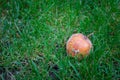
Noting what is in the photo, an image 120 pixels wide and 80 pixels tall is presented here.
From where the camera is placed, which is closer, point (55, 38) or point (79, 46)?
point (79, 46)

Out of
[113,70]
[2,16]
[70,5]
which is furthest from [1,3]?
[113,70]

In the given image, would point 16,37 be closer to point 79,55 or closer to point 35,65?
point 35,65

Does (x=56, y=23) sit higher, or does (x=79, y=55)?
(x=56, y=23)

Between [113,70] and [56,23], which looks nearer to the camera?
[113,70]
